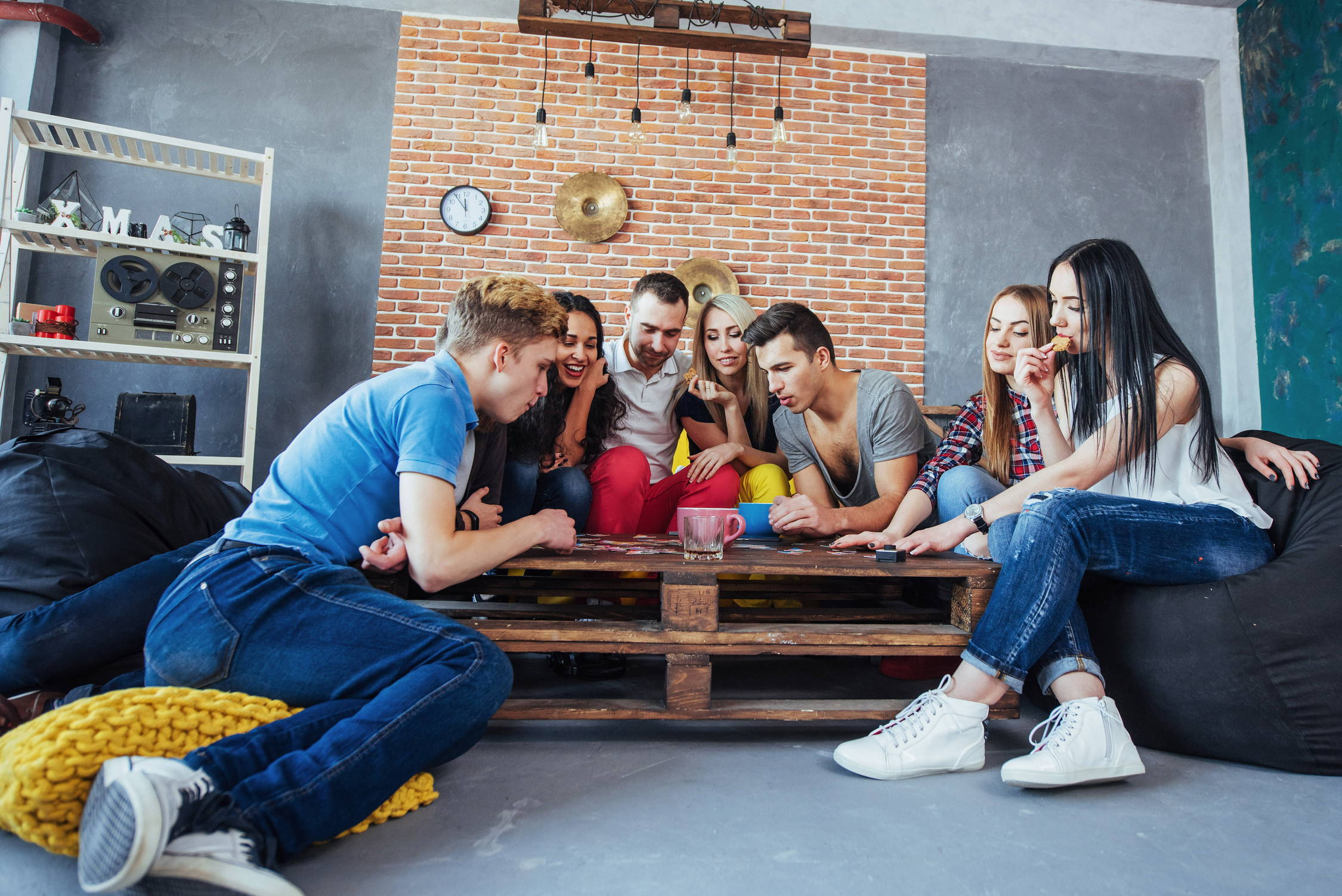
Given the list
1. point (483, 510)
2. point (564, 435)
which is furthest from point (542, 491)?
point (483, 510)

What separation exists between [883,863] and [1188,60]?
18.5 feet

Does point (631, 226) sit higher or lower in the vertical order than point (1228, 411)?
higher

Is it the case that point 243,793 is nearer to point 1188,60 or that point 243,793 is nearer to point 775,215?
point 775,215

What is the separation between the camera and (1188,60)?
4.90 m

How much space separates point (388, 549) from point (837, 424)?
61.9 inches

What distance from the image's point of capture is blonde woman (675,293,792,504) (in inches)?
110

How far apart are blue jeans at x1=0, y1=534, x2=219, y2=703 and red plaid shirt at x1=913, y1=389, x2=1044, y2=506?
6.18 feet

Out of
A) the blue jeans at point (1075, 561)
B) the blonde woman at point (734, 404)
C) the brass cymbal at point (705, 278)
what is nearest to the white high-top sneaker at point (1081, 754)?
the blue jeans at point (1075, 561)

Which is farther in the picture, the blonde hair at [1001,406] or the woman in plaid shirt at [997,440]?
the blonde hair at [1001,406]

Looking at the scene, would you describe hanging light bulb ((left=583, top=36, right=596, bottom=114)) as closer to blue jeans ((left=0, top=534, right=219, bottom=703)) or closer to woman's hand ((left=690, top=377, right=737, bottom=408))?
woman's hand ((left=690, top=377, right=737, bottom=408))

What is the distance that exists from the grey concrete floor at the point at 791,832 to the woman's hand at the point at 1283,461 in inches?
24.2

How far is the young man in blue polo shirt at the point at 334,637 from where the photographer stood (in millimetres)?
856

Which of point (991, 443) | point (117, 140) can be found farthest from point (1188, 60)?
point (117, 140)

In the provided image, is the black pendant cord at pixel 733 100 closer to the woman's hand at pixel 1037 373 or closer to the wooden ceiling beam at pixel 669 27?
the wooden ceiling beam at pixel 669 27
